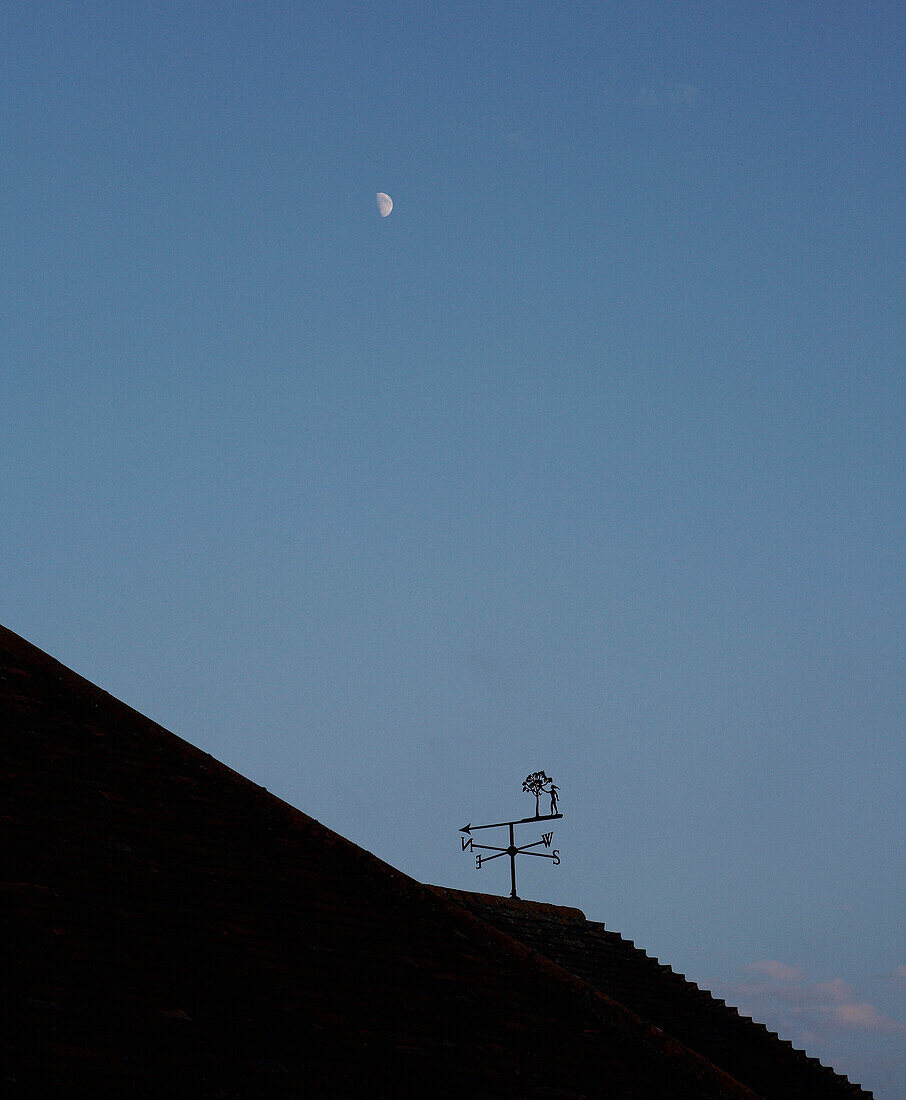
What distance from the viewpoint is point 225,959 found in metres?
5.16

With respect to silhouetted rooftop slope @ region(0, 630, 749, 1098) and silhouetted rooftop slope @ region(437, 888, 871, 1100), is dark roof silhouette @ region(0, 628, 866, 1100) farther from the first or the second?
silhouetted rooftop slope @ region(437, 888, 871, 1100)

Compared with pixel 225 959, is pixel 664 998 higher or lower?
higher

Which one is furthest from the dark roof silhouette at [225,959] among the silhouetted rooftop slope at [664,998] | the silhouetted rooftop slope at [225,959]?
the silhouetted rooftop slope at [664,998]

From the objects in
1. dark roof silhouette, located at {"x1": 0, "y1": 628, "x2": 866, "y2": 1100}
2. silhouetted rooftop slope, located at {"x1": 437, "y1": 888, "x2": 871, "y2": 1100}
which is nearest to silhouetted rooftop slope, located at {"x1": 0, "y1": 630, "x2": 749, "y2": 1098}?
dark roof silhouette, located at {"x1": 0, "y1": 628, "x2": 866, "y2": 1100}

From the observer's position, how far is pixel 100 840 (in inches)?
221

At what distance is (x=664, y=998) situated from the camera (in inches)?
416

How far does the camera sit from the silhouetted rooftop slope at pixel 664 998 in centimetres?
1002

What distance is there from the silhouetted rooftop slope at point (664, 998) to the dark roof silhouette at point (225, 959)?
3096 mm

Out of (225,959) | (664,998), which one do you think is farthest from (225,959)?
Answer: (664,998)

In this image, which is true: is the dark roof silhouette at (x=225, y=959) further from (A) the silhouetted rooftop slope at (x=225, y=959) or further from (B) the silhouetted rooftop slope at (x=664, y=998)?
(B) the silhouetted rooftop slope at (x=664, y=998)

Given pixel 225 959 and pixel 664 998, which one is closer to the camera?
pixel 225 959

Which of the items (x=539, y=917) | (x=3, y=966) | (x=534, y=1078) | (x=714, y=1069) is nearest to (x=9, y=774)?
(x=3, y=966)

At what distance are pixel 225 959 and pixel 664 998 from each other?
21.6ft

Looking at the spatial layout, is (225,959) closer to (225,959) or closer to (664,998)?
(225,959)
